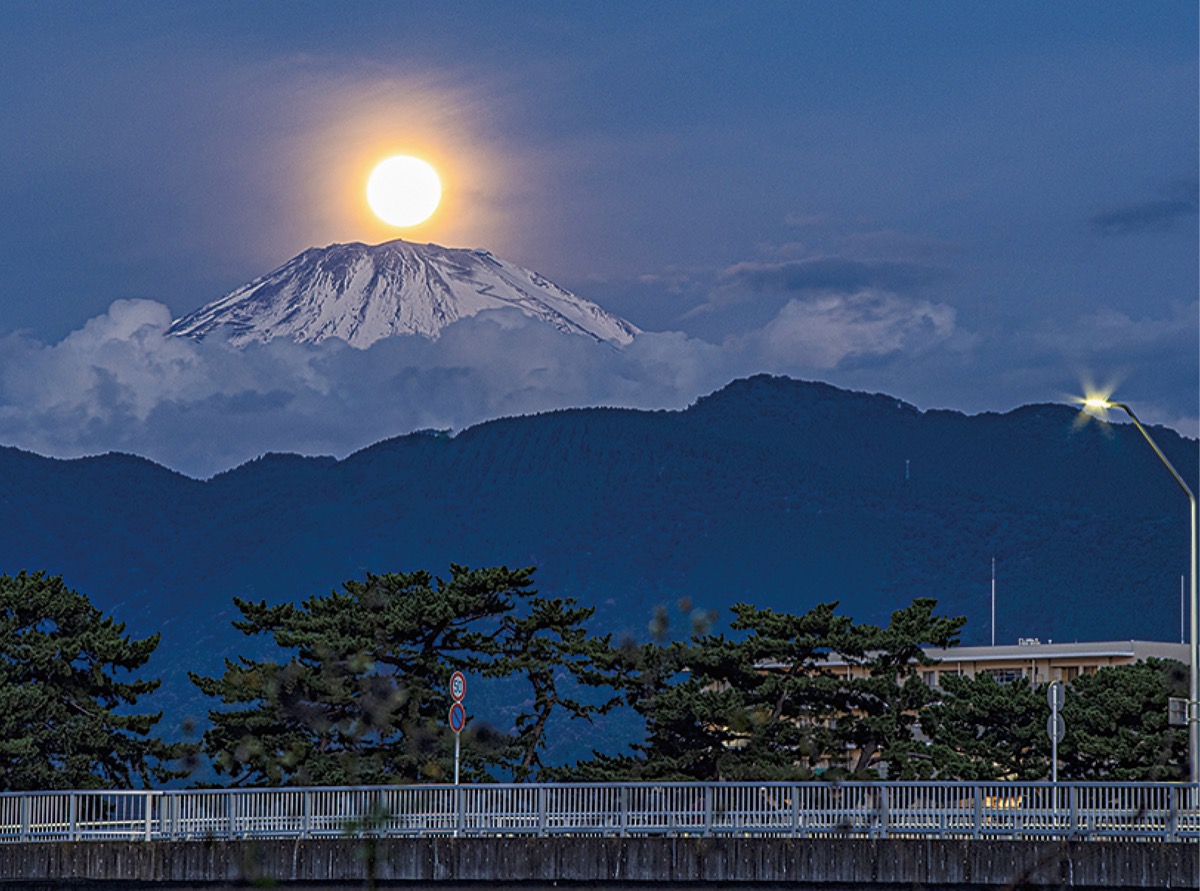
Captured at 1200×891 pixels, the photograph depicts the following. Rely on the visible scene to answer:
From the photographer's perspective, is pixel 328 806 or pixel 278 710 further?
pixel 278 710

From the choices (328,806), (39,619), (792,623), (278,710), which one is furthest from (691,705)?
(328,806)

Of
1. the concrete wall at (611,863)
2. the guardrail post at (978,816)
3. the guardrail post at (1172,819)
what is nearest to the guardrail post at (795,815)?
the concrete wall at (611,863)

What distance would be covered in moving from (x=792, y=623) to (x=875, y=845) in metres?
33.8

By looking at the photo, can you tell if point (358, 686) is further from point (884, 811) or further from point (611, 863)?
point (884, 811)

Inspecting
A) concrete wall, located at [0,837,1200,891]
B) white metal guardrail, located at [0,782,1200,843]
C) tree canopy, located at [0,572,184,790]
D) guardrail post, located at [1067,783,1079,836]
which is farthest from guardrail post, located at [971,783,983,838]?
tree canopy, located at [0,572,184,790]

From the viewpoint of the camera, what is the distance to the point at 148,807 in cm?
2972

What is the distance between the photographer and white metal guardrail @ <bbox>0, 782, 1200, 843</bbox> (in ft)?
87.6

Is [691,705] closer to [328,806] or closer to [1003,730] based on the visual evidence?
[1003,730]

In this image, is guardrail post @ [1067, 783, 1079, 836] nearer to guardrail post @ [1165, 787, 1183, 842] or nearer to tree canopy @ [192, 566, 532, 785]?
guardrail post @ [1165, 787, 1183, 842]

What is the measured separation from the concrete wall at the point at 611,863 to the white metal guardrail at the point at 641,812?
0.70m

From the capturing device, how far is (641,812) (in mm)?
28672

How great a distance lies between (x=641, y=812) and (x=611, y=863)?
2.21m

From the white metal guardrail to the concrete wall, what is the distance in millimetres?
703

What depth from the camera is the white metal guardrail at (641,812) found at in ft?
87.6
